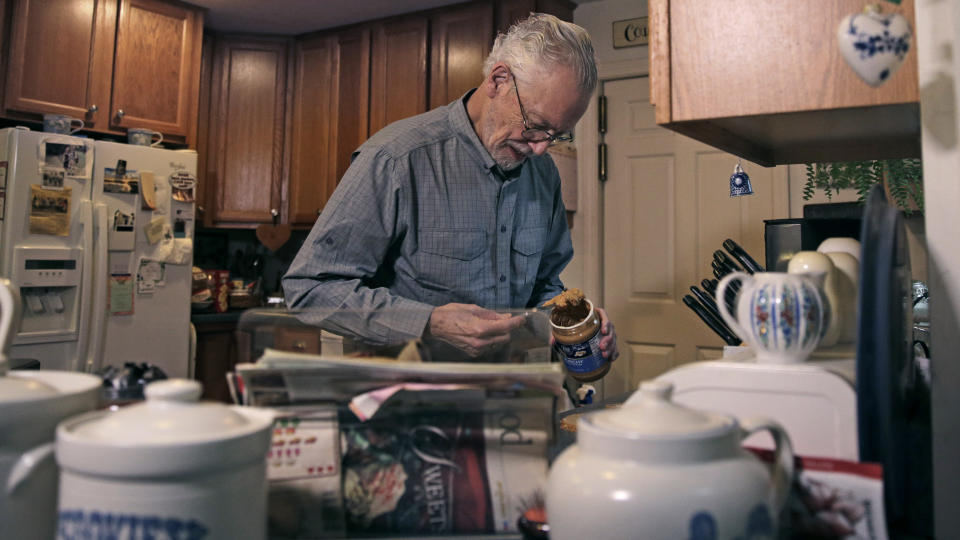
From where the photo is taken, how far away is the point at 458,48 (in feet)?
10.8

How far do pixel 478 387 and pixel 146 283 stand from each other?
285cm

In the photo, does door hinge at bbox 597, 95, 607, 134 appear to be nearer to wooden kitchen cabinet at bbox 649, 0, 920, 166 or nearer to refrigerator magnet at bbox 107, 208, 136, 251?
refrigerator magnet at bbox 107, 208, 136, 251

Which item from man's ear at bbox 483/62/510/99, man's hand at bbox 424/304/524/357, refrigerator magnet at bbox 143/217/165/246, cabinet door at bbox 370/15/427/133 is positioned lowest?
man's hand at bbox 424/304/524/357

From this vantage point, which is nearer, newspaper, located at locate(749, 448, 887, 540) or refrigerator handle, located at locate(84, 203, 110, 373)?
newspaper, located at locate(749, 448, 887, 540)

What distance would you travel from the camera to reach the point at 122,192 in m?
2.93

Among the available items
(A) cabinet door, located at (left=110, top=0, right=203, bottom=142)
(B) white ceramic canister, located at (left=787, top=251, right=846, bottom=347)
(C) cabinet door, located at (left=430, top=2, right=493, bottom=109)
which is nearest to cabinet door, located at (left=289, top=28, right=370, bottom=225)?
(C) cabinet door, located at (left=430, top=2, right=493, bottom=109)

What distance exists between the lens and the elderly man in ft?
4.86

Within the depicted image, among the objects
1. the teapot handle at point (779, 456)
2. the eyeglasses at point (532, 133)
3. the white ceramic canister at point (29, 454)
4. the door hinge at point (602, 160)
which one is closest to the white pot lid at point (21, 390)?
the white ceramic canister at point (29, 454)

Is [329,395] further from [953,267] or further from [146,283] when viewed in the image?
[146,283]

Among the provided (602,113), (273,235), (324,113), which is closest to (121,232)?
(273,235)

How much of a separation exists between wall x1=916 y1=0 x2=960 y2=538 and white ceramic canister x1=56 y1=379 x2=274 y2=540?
0.67 meters

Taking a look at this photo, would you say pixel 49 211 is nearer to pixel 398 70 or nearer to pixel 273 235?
pixel 273 235

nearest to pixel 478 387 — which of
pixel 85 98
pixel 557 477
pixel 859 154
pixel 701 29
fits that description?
pixel 557 477

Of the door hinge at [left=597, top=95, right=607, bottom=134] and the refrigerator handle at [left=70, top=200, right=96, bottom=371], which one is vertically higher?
the door hinge at [left=597, top=95, right=607, bottom=134]
